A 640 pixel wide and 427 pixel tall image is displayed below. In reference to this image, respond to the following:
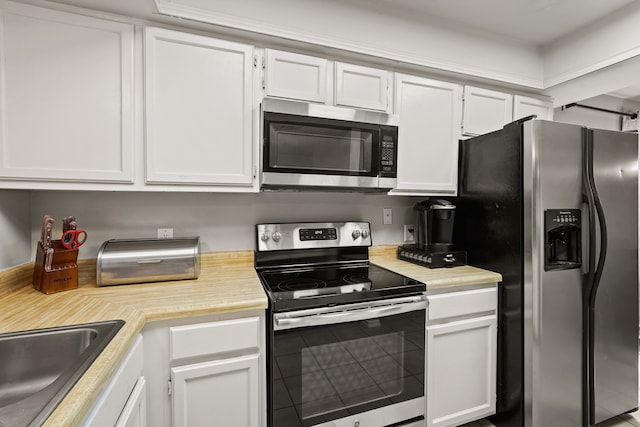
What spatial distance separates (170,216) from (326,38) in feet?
4.46

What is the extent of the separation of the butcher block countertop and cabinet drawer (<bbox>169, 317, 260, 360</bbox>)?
0.19 feet

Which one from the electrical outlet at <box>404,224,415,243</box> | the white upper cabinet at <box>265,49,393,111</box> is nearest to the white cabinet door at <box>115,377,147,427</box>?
the white upper cabinet at <box>265,49,393,111</box>

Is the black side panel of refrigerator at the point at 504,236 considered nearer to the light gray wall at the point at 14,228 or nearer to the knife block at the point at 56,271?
the knife block at the point at 56,271

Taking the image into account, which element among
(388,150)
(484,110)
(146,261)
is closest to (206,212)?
(146,261)

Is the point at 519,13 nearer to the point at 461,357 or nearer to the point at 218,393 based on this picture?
the point at 461,357

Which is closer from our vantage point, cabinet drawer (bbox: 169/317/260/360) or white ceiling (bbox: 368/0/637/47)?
cabinet drawer (bbox: 169/317/260/360)

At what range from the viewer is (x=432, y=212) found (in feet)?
6.45

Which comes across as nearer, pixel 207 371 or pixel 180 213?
pixel 207 371

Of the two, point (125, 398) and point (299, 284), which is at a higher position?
point (299, 284)

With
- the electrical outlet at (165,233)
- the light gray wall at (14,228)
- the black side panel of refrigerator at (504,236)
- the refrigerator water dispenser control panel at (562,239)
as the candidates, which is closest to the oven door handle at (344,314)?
the black side panel of refrigerator at (504,236)

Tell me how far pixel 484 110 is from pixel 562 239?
3.30 feet

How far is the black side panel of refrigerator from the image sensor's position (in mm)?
1631

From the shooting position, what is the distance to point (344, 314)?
134cm

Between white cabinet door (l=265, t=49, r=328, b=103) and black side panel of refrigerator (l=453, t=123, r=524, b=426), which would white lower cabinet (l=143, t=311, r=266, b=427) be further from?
black side panel of refrigerator (l=453, t=123, r=524, b=426)
